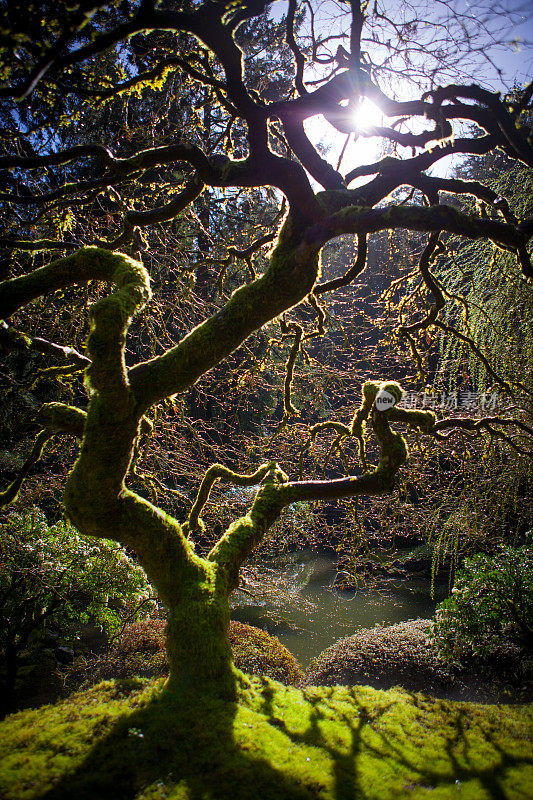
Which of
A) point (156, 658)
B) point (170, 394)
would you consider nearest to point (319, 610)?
point (156, 658)

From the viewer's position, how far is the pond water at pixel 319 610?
30.8 feet

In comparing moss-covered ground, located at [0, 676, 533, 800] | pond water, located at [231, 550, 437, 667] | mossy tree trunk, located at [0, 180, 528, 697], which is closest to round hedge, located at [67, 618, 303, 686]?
pond water, located at [231, 550, 437, 667]

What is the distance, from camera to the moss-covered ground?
207cm

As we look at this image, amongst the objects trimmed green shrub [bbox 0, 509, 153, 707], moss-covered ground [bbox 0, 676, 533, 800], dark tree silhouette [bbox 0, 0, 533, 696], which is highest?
dark tree silhouette [bbox 0, 0, 533, 696]

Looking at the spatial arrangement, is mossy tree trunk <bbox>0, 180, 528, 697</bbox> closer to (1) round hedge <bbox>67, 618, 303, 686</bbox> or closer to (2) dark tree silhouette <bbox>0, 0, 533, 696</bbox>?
(2) dark tree silhouette <bbox>0, 0, 533, 696</bbox>

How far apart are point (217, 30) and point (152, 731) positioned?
4.68 metres

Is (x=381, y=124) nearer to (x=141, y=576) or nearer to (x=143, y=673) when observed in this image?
(x=141, y=576)

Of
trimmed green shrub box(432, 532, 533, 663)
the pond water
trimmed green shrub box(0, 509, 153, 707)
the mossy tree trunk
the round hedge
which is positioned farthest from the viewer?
the pond water

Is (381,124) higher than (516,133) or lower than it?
higher

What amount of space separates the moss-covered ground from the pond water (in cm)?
586

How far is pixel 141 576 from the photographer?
7055 mm

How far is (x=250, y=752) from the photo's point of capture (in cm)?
238

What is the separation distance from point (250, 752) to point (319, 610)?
934 cm

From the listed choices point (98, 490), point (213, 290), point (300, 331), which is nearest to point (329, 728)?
point (98, 490)
